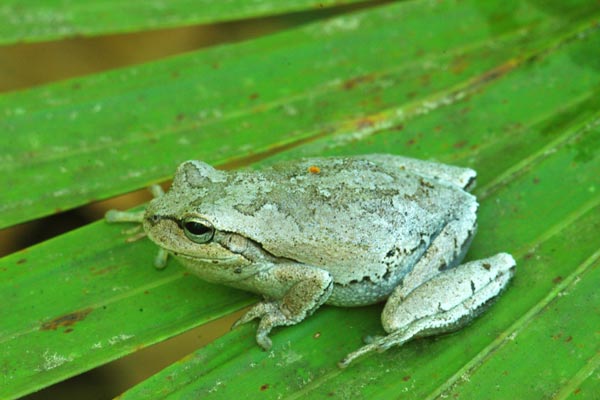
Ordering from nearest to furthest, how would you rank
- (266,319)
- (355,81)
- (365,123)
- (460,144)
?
(266,319)
(460,144)
(365,123)
(355,81)

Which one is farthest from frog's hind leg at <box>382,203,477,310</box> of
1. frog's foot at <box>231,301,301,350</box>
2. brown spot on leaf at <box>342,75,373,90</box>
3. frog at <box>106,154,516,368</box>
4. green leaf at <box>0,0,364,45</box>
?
green leaf at <box>0,0,364,45</box>

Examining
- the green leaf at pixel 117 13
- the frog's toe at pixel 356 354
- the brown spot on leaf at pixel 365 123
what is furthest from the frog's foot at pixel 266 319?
the green leaf at pixel 117 13

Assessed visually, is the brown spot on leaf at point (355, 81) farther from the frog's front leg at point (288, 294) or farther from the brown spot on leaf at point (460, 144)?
the frog's front leg at point (288, 294)

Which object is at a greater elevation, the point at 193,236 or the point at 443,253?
the point at 193,236

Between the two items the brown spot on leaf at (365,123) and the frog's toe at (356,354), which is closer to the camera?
the frog's toe at (356,354)

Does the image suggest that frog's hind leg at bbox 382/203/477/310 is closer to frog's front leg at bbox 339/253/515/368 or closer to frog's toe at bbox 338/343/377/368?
frog's front leg at bbox 339/253/515/368

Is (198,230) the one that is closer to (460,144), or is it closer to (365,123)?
(365,123)

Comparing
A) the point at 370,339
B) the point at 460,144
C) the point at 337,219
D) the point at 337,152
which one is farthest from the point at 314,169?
the point at 460,144
